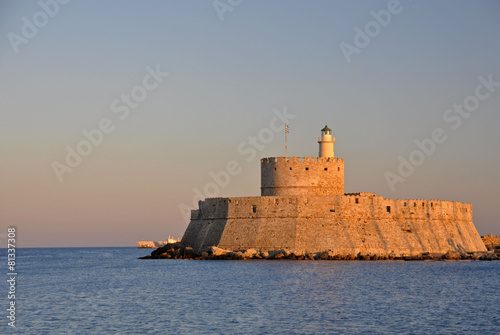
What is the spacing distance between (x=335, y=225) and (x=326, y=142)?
6.80m

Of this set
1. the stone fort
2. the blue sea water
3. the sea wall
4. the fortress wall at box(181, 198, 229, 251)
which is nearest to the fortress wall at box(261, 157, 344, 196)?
the stone fort

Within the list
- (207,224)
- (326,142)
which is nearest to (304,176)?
(326,142)

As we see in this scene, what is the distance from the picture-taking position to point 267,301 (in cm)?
2489

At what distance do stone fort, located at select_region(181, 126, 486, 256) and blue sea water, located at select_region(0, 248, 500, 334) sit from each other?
12.3 feet

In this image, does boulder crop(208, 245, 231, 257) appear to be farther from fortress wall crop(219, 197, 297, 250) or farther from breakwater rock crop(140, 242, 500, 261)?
fortress wall crop(219, 197, 297, 250)

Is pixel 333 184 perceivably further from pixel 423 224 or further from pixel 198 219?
pixel 198 219

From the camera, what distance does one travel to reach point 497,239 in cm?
7144

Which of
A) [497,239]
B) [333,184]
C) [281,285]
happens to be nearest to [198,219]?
[333,184]

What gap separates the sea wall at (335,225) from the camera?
4238cm

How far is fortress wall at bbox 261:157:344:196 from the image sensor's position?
45.5m

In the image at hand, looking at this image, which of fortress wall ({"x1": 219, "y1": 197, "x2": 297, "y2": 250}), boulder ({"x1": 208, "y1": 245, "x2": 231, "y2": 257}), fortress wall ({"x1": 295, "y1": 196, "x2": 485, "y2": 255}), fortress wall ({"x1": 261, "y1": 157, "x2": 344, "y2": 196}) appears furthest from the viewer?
fortress wall ({"x1": 261, "y1": 157, "x2": 344, "y2": 196})

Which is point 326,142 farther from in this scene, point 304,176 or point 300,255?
point 300,255

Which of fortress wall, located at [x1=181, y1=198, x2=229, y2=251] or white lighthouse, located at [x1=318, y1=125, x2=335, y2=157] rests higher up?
→ white lighthouse, located at [x1=318, y1=125, x2=335, y2=157]

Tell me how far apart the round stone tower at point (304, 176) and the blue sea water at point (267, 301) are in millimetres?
7620
